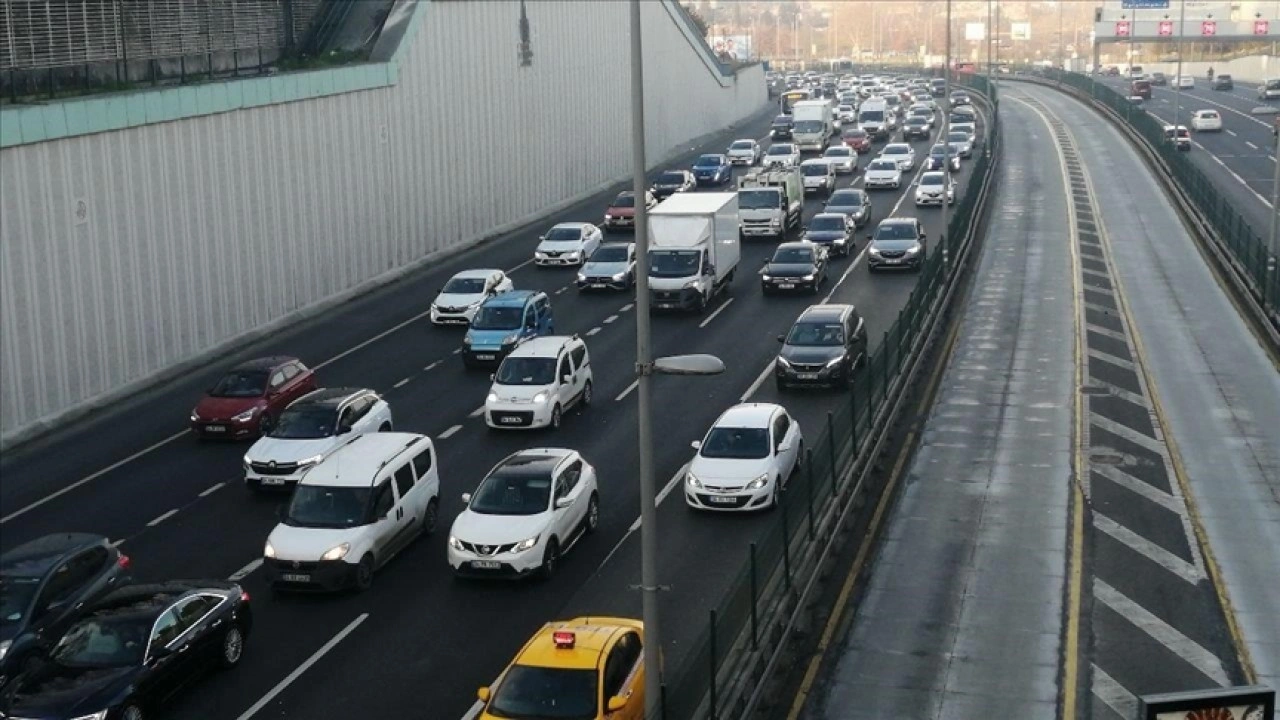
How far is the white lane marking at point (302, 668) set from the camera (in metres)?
19.2

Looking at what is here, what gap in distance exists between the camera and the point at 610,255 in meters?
48.5

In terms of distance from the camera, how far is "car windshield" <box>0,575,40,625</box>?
67.1 feet

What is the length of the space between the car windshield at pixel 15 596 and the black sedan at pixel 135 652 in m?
1.42

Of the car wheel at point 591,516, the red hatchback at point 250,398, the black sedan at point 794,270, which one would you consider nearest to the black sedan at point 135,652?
the car wheel at point 591,516

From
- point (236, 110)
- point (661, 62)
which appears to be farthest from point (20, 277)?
point (661, 62)

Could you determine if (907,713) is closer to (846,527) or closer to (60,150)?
(846,527)

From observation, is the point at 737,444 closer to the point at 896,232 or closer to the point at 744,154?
the point at 896,232

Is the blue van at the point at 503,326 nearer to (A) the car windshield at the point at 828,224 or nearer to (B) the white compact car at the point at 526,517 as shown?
(B) the white compact car at the point at 526,517

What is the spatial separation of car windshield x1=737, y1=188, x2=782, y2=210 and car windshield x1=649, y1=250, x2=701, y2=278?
492 inches

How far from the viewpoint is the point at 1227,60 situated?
152 metres

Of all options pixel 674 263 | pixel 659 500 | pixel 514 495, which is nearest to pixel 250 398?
pixel 659 500

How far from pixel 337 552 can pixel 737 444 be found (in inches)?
288

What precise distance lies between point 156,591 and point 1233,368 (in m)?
27.8

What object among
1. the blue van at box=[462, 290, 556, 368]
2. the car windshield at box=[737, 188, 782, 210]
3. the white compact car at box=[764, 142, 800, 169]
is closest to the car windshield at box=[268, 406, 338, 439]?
the blue van at box=[462, 290, 556, 368]
